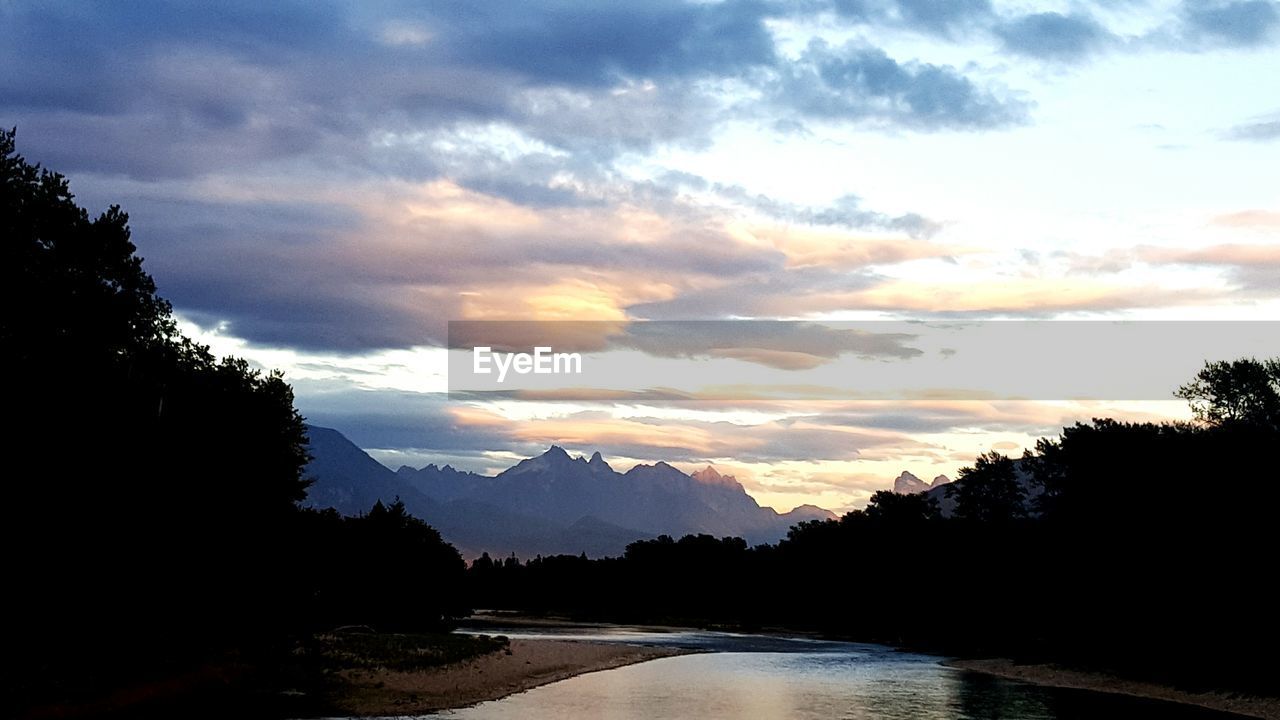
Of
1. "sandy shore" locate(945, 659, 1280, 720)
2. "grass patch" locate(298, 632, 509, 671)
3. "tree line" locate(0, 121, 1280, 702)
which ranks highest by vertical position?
"tree line" locate(0, 121, 1280, 702)

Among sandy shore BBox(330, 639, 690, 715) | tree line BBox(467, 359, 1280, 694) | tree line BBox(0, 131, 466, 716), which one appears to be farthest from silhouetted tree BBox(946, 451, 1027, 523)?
tree line BBox(0, 131, 466, 716)

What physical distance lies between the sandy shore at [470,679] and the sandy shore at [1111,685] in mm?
34779

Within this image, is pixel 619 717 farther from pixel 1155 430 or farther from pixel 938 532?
pixel 938 532

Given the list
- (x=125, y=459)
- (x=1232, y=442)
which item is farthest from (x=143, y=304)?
(x=1232, y=442)

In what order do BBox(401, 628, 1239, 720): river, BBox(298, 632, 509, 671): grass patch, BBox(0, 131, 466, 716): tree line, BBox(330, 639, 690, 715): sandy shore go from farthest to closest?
1. BBox(298, 632, 509, 671): grass patch
2. BBox(401, 628, 1239, 720): river
3. BBox(330, 639, 690, 715): sandy shore
4. BBox(0, 131, 466, 716): tree line

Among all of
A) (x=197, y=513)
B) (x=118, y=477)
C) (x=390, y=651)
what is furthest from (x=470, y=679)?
(x=118, y=477)

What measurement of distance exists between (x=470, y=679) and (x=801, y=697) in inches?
897

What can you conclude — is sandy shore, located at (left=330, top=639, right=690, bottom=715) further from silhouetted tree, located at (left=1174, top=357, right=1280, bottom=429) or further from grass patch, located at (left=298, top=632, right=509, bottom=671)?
silhouetted tree, located at (left=1174, top=357, right=1280, bottom=429)

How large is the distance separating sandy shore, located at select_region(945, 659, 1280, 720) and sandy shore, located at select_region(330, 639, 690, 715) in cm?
3478

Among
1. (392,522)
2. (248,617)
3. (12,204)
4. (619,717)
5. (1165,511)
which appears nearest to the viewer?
(619,717)

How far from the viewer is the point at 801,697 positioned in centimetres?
7200

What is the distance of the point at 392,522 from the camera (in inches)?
6275

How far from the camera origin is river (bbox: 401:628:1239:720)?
61156 millimetres

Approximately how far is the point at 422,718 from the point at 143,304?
34323 mm
